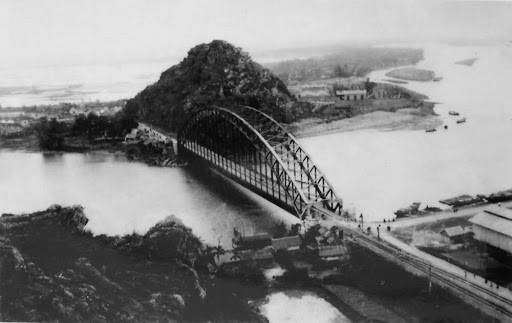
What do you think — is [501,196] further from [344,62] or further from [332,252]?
[344,62]

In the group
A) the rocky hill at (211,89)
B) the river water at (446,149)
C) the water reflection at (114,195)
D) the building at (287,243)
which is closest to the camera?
the building at (287,243)

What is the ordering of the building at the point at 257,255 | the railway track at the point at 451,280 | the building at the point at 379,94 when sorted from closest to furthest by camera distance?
the railway track at the point at 451,280 → the building at the point at 257,255 → the building at the point at 379,94

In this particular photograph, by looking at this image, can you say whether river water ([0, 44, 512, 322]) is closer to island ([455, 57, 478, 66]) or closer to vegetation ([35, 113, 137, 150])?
island ([455, 57, 478, 66])

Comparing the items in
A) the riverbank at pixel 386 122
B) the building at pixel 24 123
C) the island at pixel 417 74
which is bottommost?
the riverbank at pixel 386 122

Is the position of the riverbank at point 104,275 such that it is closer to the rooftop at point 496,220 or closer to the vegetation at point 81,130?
the vegetation at point 81,130

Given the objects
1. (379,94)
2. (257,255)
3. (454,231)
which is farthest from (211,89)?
(454,231)

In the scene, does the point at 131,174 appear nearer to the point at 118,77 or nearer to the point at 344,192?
the point at 118,77

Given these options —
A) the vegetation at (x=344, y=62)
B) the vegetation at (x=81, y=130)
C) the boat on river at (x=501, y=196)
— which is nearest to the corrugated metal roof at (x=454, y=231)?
the boat on river at (x=501, y=196)
